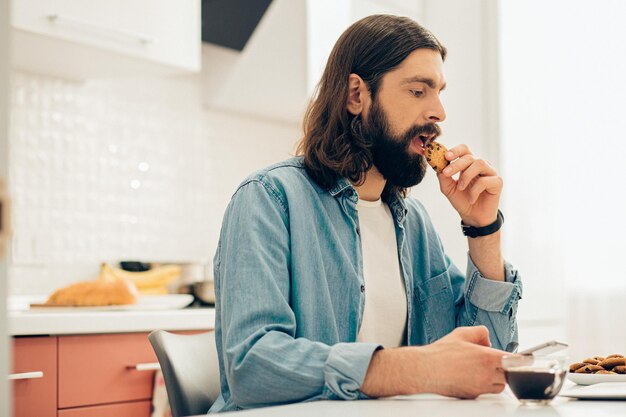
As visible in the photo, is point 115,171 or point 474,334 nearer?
point 474,334

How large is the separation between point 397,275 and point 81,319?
3.16 ft

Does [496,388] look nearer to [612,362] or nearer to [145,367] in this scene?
[612,362]

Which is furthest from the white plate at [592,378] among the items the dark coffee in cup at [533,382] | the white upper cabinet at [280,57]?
the white upper cabinet at [280,57]

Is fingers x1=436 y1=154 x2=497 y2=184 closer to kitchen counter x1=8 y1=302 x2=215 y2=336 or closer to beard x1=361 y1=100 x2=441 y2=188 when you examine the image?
beard x1=361 y1=100 x2=441 y2=188

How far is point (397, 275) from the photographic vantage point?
1646 mm

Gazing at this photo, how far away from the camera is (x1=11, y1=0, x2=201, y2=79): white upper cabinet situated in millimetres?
2354

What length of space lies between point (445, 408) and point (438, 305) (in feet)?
2.34

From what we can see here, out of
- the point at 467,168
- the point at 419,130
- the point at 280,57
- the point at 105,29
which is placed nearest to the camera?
the point at 467,168

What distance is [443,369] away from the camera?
110 centimetres

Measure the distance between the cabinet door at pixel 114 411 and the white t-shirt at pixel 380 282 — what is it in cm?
97

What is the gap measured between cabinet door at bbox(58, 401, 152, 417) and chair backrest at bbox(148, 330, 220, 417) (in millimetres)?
736

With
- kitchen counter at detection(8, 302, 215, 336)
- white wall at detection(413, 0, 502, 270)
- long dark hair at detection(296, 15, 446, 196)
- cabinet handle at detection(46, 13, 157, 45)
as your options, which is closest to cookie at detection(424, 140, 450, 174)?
long dark hair at detection(296, 15, 446, 196)

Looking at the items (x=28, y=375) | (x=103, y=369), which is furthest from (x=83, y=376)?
(x=28, y=375)

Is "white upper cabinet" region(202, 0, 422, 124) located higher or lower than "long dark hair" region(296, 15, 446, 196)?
higher
